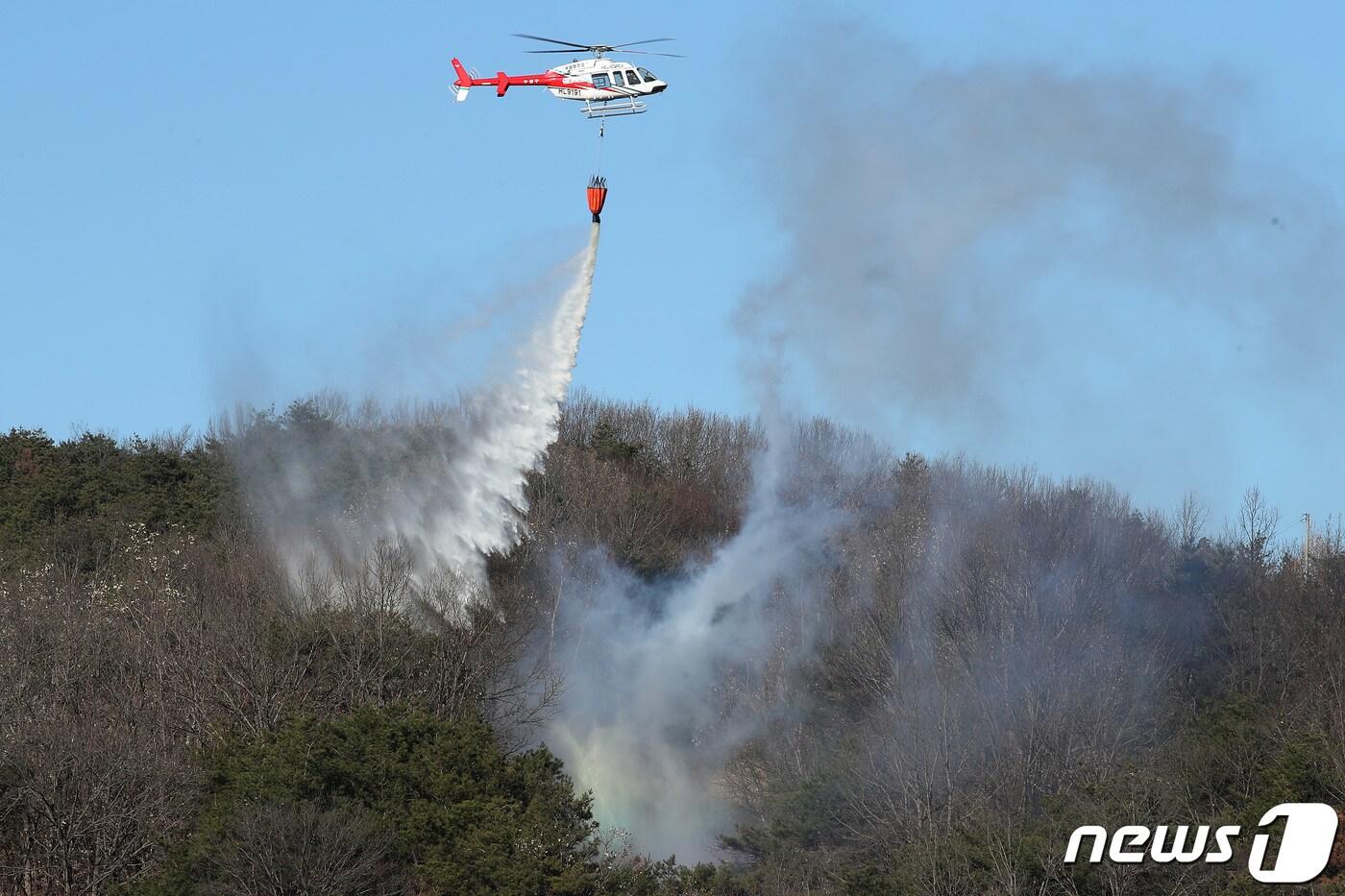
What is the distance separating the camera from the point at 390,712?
41.0m

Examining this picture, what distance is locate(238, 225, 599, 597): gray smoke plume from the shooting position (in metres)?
53.4

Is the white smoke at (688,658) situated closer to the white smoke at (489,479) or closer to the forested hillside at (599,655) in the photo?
the forested hillside at (599,655)

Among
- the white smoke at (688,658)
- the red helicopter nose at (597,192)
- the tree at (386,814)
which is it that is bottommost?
the white smoke at (688,658)

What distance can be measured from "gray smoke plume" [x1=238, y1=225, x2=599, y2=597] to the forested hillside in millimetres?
279

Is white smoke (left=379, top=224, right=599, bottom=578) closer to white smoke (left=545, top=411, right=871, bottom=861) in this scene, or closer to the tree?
white smoke (left=545, top=411, right=871, bottom=861)

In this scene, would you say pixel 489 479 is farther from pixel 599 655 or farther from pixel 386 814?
pixel 386 814

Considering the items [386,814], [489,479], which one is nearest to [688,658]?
[489,479]

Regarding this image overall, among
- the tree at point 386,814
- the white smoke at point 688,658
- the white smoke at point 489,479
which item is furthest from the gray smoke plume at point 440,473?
the tree at point 386,814

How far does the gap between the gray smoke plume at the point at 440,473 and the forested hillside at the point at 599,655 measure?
0.28m

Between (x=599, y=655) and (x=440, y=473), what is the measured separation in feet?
22.5

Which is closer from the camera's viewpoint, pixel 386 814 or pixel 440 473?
pixel 386 814

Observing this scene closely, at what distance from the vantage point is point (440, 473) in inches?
2178

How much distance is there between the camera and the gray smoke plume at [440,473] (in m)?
53.4

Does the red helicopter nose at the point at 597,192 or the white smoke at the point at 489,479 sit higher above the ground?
the red helicopter nose at the point at 597,192
